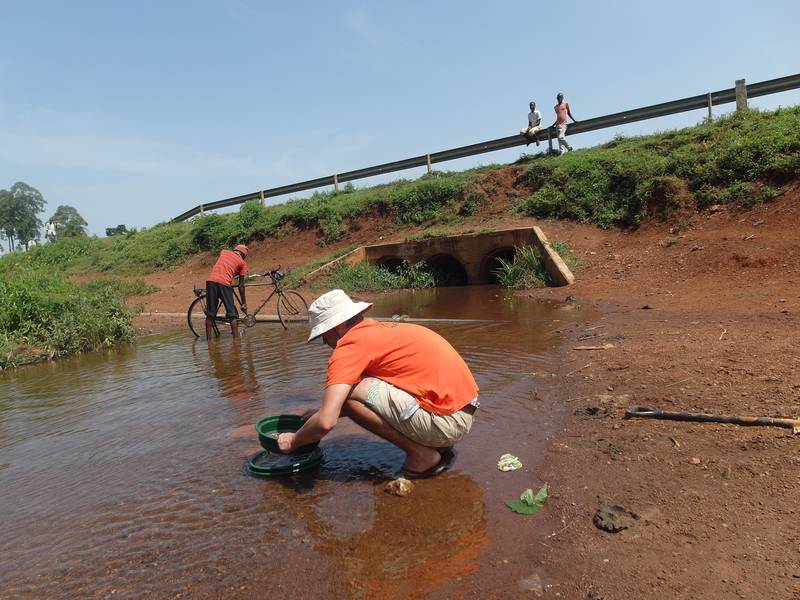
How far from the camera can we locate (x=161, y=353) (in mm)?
9266

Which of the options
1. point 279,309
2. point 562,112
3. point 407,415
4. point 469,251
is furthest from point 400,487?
point 562,112

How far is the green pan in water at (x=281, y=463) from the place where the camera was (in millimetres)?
3737

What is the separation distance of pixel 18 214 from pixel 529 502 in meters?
79.8

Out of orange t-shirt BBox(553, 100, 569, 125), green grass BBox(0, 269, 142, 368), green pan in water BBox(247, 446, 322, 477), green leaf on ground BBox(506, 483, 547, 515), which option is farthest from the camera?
orange t-shirt BBox(553, 100, 569, 125)

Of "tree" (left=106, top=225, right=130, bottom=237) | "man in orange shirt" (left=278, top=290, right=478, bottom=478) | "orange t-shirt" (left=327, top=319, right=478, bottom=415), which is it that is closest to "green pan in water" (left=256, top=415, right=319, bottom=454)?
"man in orange shirt" (left=278, top=290, right=478, bottom=478)

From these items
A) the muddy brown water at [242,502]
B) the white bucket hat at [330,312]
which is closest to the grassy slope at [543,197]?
the muddy brown water at [242,502]

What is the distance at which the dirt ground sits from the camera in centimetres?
242

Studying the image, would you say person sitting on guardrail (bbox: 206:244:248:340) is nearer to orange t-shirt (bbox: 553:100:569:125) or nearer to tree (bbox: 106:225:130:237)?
orange t-shirt (bbox: 553:100:569:125)

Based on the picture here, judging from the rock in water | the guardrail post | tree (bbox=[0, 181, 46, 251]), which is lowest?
the rock in water

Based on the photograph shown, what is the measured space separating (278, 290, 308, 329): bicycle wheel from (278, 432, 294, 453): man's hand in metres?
7.07

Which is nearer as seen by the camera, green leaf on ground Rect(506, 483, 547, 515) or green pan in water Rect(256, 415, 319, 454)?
green leaf on ground Rect(506, 483, 547, 515)

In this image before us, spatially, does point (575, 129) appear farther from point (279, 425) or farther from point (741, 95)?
point (279, 425)

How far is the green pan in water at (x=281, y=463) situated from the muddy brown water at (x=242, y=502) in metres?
0.08

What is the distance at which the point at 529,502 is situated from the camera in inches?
123
